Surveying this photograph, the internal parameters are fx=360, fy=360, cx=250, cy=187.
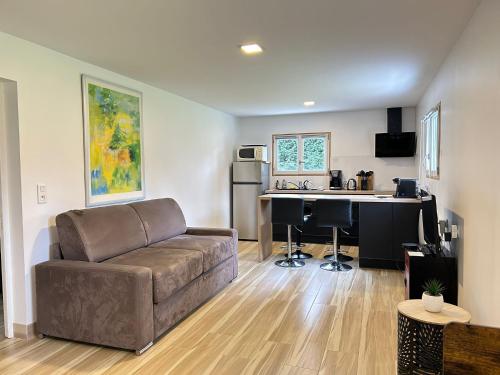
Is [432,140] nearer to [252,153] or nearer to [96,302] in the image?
[252,153]

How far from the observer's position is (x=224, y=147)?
269 inches

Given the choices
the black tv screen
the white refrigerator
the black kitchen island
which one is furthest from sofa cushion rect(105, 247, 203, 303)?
the black tv screen

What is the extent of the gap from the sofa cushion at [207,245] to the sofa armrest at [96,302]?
924 millimetres

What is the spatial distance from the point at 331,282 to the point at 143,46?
3.26 m

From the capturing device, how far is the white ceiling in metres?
2.34

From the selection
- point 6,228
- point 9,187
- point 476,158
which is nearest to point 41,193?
point 9,187

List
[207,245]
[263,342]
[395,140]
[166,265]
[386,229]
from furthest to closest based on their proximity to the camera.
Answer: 1. [395,140]
2. [386,229]
3. [207,245]
4. [166,265]
5. [263,342]

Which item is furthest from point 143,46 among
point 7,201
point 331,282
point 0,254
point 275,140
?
point 275,140

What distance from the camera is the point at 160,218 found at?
4.07 metres

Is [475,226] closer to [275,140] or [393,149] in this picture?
[393,149]

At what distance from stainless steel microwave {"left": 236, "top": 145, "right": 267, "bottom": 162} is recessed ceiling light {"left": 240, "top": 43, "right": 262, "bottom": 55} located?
3.64 metres

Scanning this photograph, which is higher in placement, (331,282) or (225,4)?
(225,4)

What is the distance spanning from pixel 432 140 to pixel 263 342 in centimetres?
323

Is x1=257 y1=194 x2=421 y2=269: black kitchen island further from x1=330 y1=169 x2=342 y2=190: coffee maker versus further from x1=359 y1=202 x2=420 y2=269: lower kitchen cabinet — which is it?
x1=330 y1=169 x2=342 y2=190: coffee maker
